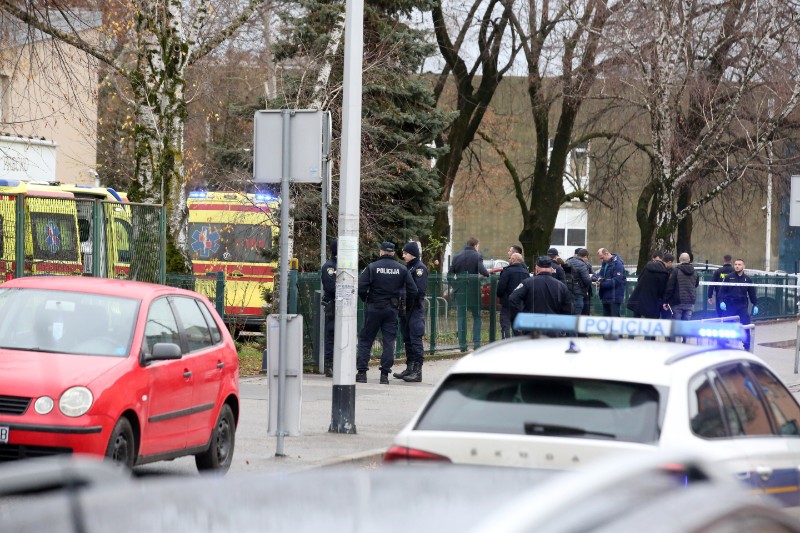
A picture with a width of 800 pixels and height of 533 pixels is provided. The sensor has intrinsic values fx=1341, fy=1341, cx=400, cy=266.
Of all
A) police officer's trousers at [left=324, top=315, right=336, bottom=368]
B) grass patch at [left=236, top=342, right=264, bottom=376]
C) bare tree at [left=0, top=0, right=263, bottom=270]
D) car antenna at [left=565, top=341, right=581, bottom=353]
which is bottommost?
grass patch at [left=236, top=342, right=264, bottom=376]

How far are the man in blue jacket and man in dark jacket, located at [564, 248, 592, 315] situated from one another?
0.50 m

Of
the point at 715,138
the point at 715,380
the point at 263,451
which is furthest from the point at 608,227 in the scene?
the point at 715,380

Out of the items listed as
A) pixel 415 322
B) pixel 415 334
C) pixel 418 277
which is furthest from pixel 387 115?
pixel 415 334

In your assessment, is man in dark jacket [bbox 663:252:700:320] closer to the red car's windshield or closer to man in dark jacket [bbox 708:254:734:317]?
man in dark jacket [bbox 708:254:734:317]

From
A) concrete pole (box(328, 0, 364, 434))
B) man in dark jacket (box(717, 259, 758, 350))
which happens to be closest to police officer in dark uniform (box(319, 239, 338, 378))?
concrete pole (box(328, 0, 364, 434))

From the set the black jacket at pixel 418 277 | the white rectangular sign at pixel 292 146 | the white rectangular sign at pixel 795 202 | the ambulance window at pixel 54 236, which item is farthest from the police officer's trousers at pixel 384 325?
the white rectangular sign at pixel 795 202

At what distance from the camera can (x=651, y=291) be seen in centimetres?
2377

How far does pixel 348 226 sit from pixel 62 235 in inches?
205

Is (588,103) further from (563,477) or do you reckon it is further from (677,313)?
(563,477)

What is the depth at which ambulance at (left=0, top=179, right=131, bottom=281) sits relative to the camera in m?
16.4

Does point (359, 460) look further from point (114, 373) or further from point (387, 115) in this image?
point (387, 115)

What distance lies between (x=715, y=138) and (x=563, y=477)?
91.1ft

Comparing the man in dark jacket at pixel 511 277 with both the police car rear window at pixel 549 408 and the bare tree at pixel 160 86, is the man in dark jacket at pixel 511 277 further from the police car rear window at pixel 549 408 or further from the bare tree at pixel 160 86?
the police car rear window at pixel 549 408

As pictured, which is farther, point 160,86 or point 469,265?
point 469,265
